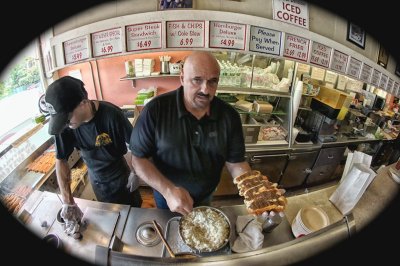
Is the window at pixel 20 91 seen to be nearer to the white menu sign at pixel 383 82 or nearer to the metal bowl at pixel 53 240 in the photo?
the metal bowl at pixel 53 240

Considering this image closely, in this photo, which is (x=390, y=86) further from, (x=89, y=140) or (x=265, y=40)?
(x=89, y=140)

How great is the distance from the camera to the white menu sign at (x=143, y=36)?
4.01 feet

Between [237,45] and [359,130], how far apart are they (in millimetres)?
2133

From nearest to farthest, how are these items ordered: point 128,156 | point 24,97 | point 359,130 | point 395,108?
point 24,97 < point 128,156 < point 395,108 < point 359,130

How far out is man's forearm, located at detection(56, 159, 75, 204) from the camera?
1231 mm

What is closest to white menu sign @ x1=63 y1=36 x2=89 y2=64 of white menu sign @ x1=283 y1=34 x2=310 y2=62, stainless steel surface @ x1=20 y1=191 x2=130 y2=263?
stainless steel surface @ x1=20 y1=191 x2=130 y2=263

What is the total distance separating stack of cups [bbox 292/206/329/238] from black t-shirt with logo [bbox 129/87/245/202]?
0.51m

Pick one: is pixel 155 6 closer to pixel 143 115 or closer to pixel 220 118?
pixel 143 115

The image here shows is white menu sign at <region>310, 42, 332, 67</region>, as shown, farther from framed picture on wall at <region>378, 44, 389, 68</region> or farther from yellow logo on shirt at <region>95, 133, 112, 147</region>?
yellow logo on shirt at <region>95, 133, 112, 147</region>

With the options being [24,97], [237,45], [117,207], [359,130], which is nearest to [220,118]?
[237,45]

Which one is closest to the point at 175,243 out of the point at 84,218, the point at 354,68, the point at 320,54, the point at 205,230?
the point at 205,230

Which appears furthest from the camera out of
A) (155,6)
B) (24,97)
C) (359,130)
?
(359,130)

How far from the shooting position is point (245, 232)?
107 cm

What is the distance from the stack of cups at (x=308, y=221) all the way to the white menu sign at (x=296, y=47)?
1.33 meters
